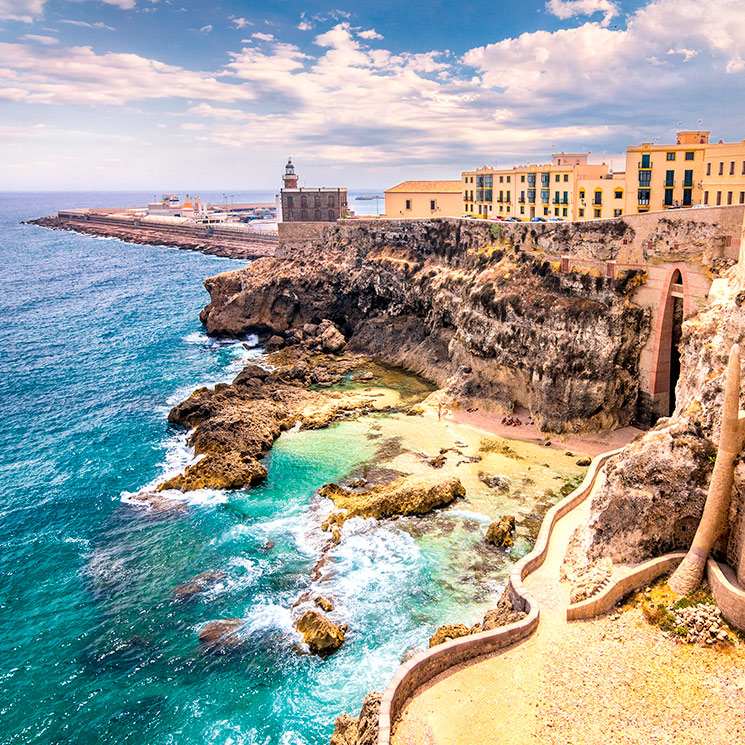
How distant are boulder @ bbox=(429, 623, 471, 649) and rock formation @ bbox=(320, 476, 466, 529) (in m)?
11.9

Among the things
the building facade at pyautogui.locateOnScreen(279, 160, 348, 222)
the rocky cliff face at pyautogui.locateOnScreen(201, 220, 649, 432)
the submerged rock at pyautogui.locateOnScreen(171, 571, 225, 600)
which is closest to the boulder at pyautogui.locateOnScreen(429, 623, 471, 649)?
the submerged rock at pyautogui.locateOnScreen(171, 571, 225, 600)

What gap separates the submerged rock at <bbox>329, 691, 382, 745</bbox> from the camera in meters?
19.6

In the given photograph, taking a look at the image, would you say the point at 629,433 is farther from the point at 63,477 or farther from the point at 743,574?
the point at 63,477

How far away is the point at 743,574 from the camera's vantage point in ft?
65.4

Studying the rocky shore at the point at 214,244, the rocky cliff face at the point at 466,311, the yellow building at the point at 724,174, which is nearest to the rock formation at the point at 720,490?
the rocky cliff face at the point at 466,311

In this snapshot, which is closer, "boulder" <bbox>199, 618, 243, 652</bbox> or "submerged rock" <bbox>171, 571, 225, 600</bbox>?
"boulder" <bbox>199, 618, 243, 652</bbox>

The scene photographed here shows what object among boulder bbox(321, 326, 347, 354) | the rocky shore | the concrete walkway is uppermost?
the rocky shore

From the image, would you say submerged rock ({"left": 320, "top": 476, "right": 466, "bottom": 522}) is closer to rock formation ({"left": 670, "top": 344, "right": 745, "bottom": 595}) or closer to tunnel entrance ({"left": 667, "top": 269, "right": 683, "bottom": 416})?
rock formation ({"left": 670, "top": 344, "right": 745, "bottom": 595})

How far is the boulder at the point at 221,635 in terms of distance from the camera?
92.7 ft

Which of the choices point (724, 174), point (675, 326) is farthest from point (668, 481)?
point (724, 174)

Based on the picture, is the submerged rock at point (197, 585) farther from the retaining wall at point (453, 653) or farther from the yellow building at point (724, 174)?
the yellow building at point (724, 174)

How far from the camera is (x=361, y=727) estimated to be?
67.8ft

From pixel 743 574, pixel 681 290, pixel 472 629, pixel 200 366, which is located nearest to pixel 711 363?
pixel 743 574

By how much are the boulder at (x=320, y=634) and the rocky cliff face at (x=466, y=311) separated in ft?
87.9
